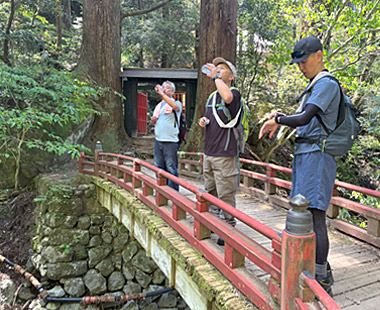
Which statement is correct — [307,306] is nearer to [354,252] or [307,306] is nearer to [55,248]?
[354,252]

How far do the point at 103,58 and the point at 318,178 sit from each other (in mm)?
8986

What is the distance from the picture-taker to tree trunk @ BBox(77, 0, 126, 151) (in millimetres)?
9383

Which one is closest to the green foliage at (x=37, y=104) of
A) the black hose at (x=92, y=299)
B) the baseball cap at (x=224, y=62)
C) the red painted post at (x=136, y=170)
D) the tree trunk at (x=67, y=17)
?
the red painted post at (x=136, y=170)

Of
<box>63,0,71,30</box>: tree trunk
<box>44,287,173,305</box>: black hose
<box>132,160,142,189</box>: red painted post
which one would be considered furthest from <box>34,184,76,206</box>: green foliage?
<box>63,0,71,30</box>: tree trunk

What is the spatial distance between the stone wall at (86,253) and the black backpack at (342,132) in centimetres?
574

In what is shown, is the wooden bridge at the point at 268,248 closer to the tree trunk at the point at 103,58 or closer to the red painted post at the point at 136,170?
the red painted post at the point at 136,170

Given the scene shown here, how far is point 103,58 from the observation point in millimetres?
9562

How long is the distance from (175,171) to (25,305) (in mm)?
4440

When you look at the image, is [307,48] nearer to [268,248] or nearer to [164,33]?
[268,248]

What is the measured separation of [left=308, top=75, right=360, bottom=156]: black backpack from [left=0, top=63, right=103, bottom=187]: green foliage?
4.65 metres

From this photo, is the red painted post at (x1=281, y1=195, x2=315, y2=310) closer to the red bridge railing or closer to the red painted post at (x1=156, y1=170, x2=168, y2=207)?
the red bridge railing

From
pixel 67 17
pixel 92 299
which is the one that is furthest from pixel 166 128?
pixel 67 17

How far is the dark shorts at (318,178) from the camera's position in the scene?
2.10m

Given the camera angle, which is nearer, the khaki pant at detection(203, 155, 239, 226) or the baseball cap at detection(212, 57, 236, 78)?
the baseball cap at detection(212, 57, 236, 78)
